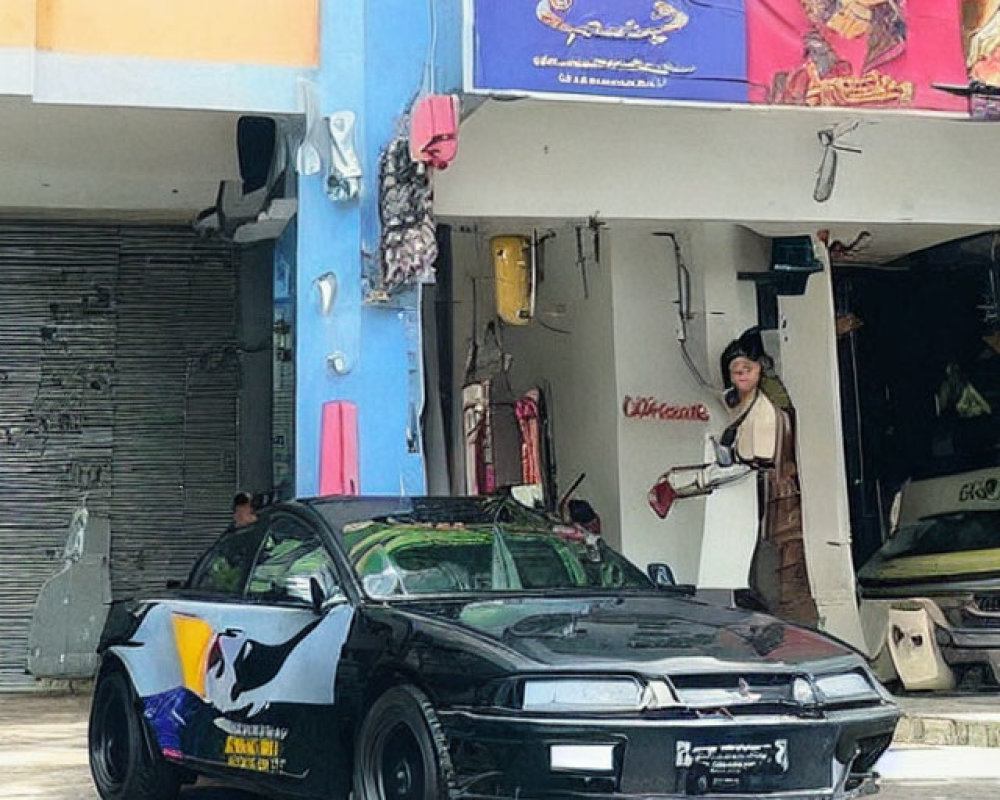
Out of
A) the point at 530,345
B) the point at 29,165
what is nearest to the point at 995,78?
the point at 530,345

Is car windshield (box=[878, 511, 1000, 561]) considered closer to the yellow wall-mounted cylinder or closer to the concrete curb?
the concrete curb

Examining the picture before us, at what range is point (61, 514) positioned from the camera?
502 inches

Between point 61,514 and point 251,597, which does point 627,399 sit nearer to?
point 61,514

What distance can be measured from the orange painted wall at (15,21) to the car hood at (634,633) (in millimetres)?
5451

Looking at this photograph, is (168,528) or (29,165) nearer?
(29,165)

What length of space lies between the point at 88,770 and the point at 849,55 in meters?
6.23

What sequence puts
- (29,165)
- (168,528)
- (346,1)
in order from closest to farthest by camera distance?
(346,1) → (29,165) → (168,528)

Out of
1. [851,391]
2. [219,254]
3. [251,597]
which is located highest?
[219,254]

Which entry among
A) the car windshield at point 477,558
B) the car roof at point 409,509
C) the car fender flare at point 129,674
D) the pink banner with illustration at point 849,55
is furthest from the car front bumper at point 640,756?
the pink banner with illustration at point 849,55

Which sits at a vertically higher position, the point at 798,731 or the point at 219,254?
the point at 219,254

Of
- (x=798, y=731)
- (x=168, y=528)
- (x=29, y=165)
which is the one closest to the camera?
(x=798, y=731)

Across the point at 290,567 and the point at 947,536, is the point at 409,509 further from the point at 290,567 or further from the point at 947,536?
the point at 947,536

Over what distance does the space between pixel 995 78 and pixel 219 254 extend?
7.02m

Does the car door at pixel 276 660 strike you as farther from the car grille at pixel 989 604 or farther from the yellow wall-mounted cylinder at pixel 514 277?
the car grille at pixel 989 604
